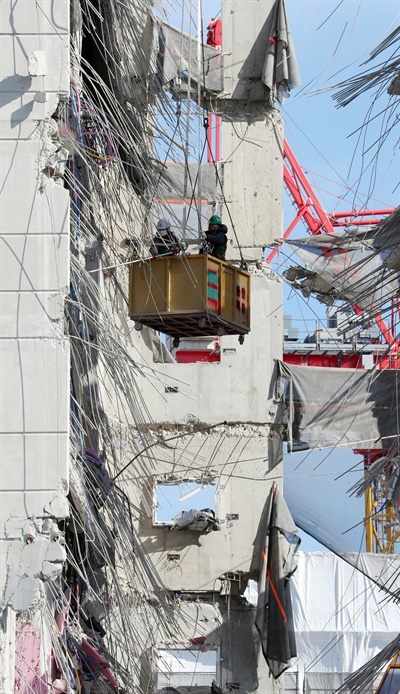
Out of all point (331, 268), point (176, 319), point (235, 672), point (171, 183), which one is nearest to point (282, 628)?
point (235, 672)

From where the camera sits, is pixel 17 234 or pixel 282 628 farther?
pixel 282 628

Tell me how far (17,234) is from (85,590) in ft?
13.9

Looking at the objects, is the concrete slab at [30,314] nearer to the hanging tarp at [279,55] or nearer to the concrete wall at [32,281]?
the concrete wall at [32,281]

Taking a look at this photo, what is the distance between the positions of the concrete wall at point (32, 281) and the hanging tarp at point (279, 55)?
32.4 ft

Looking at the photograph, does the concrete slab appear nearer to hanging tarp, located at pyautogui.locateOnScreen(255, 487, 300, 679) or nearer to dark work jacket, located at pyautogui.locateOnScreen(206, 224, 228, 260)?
dark work jacket, located at pyautogui.locateOnScreen(206, 224, 228, 260)

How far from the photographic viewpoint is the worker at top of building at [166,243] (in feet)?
36.8

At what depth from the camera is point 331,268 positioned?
18094mm

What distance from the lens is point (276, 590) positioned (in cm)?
1708

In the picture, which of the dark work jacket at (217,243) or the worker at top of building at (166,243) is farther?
the dark work jacket at (217,243)

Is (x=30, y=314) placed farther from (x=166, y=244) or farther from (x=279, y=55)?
(x=279, y=55)

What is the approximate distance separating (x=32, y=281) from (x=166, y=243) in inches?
136

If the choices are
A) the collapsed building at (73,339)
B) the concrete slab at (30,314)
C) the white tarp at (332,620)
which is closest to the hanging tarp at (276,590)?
the collapsed building at (73,339)

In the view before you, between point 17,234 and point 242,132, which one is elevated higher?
point 242,132

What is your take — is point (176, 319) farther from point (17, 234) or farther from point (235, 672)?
point (235, 672)
